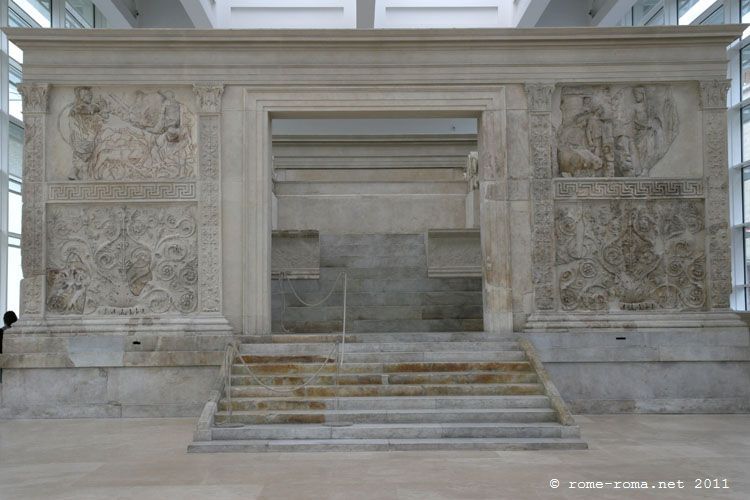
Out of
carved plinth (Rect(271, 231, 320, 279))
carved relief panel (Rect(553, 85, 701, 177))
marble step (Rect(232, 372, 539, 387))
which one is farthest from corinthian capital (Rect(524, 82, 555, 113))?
carved plinth (Rect(271, 231, 320, 279))

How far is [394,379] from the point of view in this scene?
937 centimetres

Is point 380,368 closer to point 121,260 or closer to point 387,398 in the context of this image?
point 387,398

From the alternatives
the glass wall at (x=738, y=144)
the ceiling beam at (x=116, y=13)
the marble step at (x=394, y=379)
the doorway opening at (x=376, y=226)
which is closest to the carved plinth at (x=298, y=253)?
the doorway opening at (x=376, y=226)

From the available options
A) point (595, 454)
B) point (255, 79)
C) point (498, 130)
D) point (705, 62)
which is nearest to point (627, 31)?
point (705, 62)

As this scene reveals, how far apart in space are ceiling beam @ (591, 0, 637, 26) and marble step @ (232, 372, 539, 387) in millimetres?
10738

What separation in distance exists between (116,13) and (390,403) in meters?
12.3

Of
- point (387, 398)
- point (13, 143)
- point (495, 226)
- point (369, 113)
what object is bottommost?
point (387, 398)

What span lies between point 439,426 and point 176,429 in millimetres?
3153

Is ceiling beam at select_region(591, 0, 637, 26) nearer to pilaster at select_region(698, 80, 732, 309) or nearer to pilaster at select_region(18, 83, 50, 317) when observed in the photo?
pilaster at select_region(698, 80, 732, 309)

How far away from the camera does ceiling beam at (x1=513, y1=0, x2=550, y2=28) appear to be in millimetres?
15836

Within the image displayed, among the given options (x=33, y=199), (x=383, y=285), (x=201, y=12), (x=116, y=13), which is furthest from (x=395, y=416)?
(x=116, y=13)

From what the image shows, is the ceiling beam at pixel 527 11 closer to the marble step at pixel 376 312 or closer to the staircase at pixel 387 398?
the marble step at pixel 376 312

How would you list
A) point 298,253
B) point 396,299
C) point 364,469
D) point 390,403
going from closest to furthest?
point 364,469 → point 390,403 → point 396,299 → point 298,253

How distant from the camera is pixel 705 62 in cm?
1083
